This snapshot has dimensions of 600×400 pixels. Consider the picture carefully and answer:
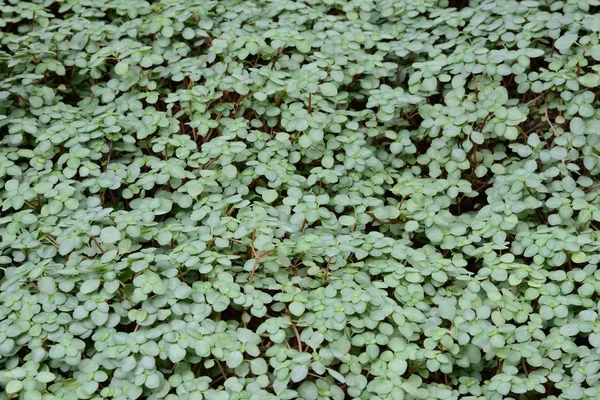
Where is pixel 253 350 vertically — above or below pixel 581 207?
below

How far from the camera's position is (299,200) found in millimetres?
2961

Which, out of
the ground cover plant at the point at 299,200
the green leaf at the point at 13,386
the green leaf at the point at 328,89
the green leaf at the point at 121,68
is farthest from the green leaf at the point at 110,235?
the green leaf at the point at 328,89

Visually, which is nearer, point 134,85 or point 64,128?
point 64,128

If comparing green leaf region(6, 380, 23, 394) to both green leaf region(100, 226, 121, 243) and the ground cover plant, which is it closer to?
the ground cover plant

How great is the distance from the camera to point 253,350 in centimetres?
242

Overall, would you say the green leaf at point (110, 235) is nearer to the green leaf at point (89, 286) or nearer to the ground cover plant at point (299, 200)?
the ground cover plant at point (299, 200)

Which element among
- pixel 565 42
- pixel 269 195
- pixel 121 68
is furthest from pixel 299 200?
pixel 565 42

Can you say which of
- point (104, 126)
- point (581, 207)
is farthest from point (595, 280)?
point (104, 126)

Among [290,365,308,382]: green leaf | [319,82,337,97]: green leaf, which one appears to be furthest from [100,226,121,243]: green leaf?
[319,82,337,97]: green leaf

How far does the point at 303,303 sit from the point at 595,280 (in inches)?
42.0

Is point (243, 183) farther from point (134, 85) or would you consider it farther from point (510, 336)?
point (510, 336)

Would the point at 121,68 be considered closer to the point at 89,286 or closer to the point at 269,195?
the point at 269,195

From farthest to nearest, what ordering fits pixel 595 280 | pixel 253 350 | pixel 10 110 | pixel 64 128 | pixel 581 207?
pixel 10 110
pixel 64 128
pixel 581 207
pixel 595 280
pixel 253 350

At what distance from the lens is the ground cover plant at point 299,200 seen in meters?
2.46
